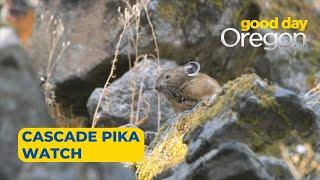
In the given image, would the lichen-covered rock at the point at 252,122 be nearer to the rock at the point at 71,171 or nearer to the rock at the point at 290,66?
the rock at the point at 71,171

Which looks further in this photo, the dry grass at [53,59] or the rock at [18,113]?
the dry grass at [53,59]

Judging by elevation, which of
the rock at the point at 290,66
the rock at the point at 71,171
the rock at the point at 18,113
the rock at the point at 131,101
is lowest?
the rock at the point at 290,66

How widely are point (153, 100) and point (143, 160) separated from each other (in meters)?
1.99

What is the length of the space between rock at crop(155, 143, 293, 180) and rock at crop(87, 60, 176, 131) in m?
2.53

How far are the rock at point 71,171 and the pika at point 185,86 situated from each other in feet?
7.22

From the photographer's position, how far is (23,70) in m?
4.28

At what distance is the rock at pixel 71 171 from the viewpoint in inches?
169

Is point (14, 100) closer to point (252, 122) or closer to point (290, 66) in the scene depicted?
point (252, 122)

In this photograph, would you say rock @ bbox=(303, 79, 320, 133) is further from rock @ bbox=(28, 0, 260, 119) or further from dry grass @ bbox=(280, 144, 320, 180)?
rock @ bbox=(28, 0, 260, 119)

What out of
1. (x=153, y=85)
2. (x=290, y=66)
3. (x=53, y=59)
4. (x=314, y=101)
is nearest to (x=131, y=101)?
(x=153, y=85)

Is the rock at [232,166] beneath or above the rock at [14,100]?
beneath

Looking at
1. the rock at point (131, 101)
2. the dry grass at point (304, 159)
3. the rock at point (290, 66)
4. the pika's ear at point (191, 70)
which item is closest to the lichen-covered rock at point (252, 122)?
the dry grass at point (304, 159)

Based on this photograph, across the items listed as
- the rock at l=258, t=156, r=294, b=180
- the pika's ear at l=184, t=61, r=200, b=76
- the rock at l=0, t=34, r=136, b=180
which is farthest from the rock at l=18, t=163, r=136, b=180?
the pika's ear at l=184, t=61, r=200, b=76

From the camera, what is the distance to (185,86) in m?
6.83
